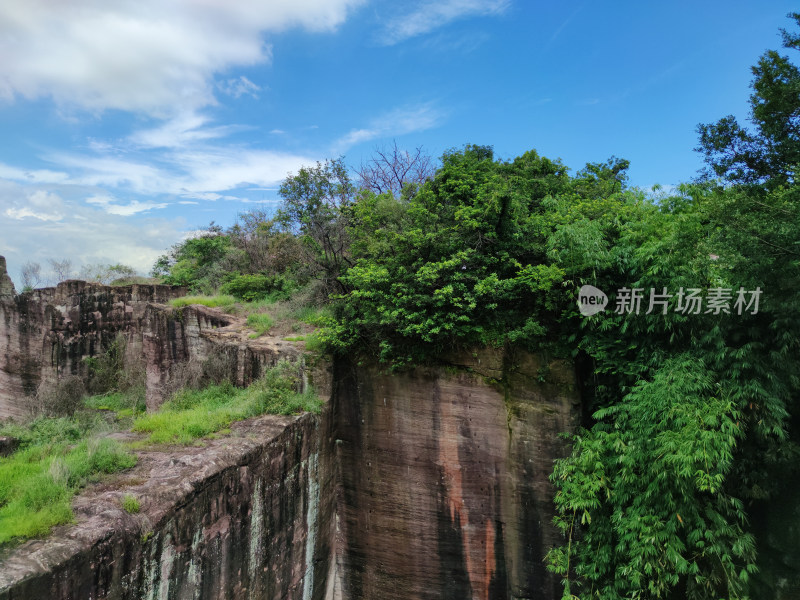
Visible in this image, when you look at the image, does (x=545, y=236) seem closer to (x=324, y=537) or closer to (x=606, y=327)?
(x=606, y=327)

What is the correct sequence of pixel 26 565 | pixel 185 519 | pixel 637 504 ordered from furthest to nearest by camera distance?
pixel 637 504 < pixel 185 519 < pixel 26 565

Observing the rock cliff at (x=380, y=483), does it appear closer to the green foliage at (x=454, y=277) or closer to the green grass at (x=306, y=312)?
the green foliage at (x=454, y=277)

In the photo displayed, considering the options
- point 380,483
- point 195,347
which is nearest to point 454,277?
point 380,483

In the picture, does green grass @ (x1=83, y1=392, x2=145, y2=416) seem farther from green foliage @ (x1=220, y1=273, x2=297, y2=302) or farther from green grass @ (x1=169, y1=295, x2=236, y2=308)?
green foliage @ (x1=220, y1=273, x2=297, y2=302)

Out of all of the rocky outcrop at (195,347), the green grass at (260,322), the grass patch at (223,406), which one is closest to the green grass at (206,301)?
the rocky outcrop at (195,347)

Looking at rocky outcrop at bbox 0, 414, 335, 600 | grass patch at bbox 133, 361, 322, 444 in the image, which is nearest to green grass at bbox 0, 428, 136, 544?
rocky outcrop at bbox 0, 414, 335, 600

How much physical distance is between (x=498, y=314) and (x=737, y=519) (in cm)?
403

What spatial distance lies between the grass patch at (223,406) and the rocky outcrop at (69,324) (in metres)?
6.19

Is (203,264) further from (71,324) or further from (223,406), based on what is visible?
(223,406)

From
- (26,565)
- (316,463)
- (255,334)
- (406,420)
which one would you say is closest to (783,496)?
(406,420)

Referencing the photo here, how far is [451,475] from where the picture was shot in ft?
23.8

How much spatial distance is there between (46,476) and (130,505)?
3.39 feet

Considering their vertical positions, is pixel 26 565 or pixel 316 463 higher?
pixel 26 565

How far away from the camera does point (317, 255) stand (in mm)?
11977
